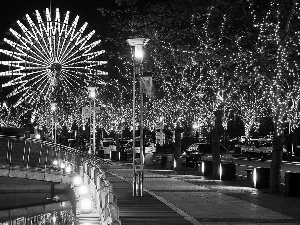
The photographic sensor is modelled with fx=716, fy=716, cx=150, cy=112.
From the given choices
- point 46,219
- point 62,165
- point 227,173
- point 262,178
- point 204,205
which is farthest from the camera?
point 62,165

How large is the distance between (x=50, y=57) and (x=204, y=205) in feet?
102

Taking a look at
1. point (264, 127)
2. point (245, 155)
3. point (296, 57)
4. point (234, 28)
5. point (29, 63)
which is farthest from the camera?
point (264, 127)

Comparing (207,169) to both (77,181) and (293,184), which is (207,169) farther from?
(293,184)

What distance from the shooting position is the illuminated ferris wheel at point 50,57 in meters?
52.2

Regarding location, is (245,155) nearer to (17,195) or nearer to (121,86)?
(121,86)

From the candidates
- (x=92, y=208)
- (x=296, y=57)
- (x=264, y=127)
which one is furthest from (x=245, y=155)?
(x=92, y=208)

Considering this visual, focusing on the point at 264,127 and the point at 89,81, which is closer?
the point at 89,81

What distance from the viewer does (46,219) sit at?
100 feet

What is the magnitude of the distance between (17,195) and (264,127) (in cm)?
3601

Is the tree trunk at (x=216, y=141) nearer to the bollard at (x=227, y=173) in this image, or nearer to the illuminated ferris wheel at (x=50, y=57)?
the bollard at (x=227, y=173)

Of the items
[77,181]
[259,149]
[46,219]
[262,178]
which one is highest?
[259,149]

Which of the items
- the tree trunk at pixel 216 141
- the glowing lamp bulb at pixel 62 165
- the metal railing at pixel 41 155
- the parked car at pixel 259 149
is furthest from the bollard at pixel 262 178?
the parked car at pixel 259 149

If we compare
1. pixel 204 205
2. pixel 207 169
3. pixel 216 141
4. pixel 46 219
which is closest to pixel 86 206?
pixel 204 205

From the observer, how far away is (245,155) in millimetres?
68688
